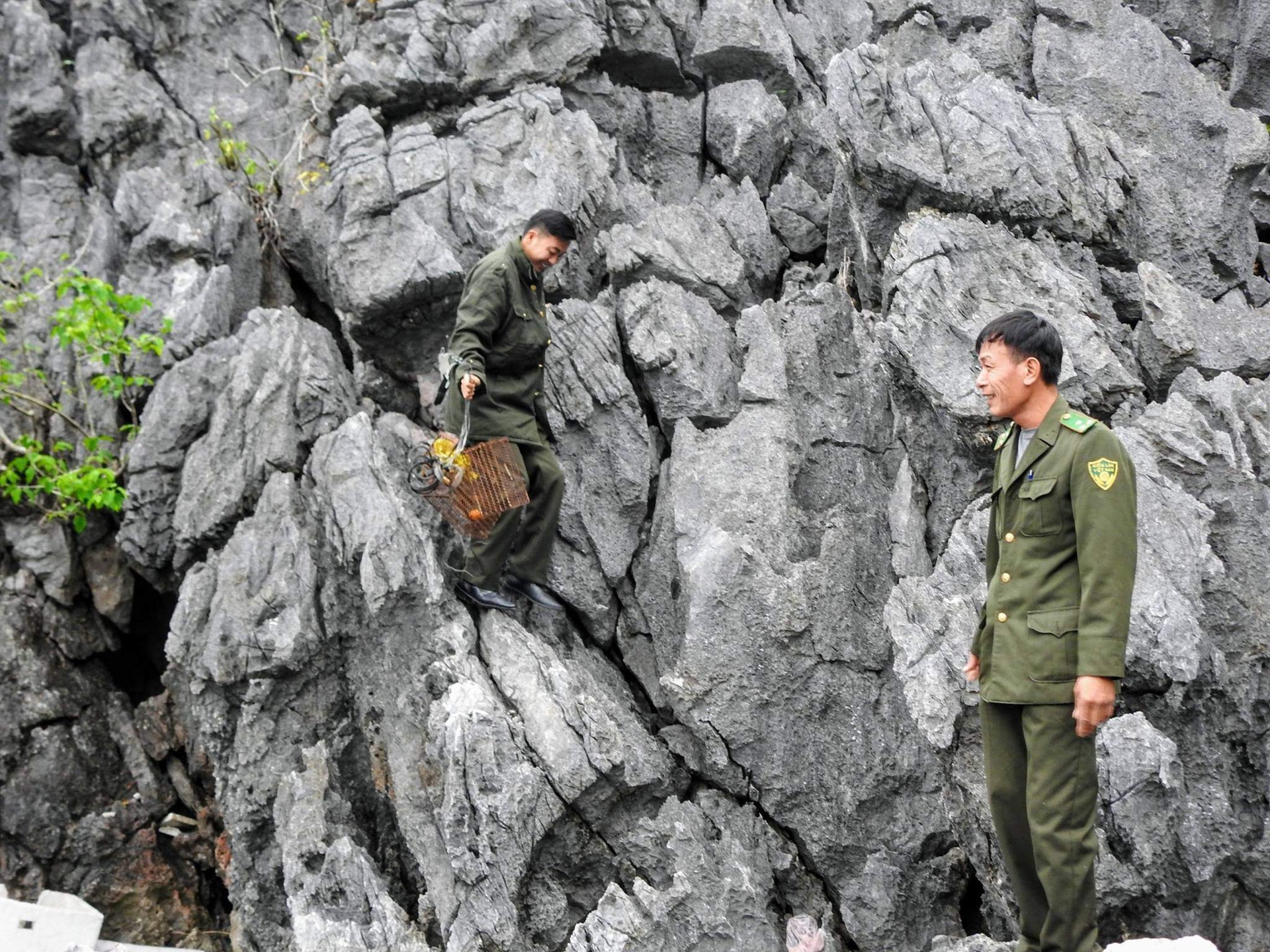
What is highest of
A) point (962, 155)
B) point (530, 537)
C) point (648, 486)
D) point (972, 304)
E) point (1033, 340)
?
point (1033, 340)

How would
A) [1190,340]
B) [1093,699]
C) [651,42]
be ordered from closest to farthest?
[1093,699]
[1190,340]
[651,42]

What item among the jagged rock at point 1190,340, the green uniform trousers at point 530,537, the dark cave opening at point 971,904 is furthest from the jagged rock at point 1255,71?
the dark cave opening at point 971,904

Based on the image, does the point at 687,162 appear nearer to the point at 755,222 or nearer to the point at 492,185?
the point at 755,222

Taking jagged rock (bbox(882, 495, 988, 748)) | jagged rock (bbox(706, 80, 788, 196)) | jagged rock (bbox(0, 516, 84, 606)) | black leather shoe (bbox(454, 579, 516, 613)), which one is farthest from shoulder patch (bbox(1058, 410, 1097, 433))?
jagged rock (bbox(0, 516, 84, 606))

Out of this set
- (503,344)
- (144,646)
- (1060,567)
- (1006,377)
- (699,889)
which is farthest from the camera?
(144,646)

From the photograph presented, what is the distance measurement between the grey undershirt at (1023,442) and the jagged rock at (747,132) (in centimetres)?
749

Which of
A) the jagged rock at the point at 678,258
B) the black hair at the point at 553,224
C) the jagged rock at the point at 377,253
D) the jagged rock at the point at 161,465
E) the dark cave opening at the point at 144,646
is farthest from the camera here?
the dark cave opening at the point at 144,646

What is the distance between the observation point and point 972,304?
30.2ft

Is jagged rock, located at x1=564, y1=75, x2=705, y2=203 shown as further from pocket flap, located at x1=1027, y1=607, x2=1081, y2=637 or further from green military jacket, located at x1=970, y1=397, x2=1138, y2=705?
pocket flap, located at x1=1027, y1=607, x2=1081, y2=637

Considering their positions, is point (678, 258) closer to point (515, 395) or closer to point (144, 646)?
point (515, 395)

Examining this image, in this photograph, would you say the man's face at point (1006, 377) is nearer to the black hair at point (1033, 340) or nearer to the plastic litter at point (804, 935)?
the black hair at point (1033, 340)

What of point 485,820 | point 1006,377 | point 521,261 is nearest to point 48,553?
point 521,261

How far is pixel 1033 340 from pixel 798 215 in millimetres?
6963

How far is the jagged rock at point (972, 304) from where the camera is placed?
8.81m
